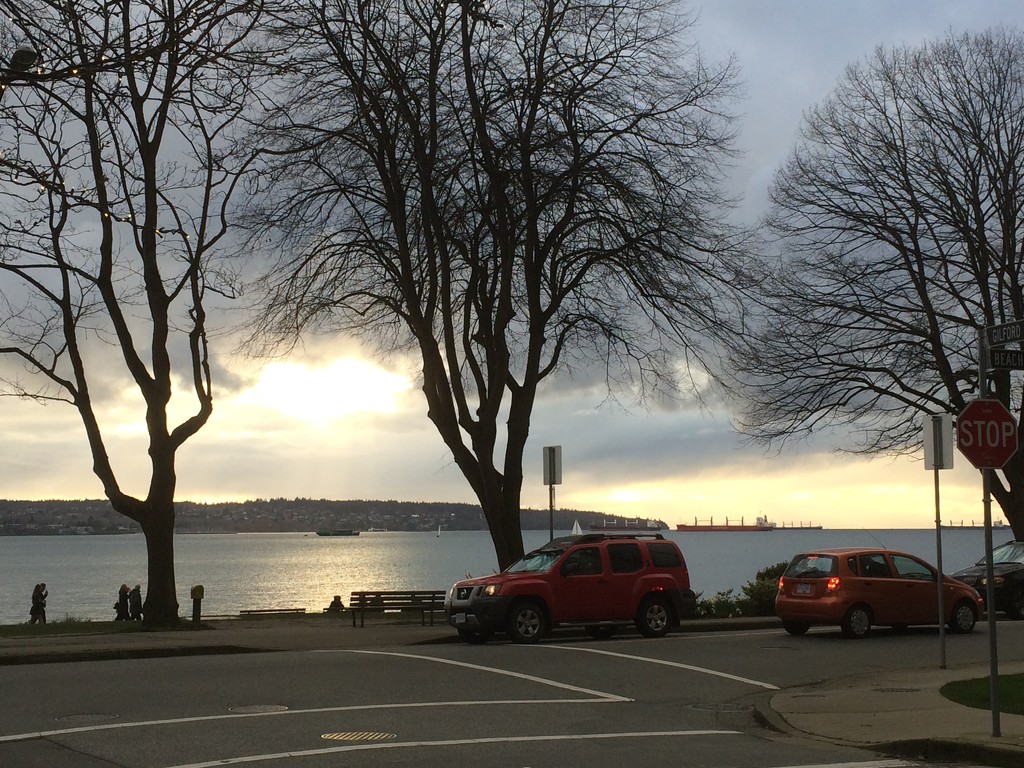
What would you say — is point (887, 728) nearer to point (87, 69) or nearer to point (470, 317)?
point (87, 69)

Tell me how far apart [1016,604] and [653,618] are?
11098 mm

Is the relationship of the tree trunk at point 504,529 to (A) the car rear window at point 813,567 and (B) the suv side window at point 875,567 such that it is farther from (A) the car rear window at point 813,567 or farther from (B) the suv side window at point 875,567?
(B) the suv side window at point 875,567

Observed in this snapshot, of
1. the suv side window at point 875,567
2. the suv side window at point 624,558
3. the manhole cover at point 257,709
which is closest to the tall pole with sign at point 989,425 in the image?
the manhole cover at point 257,709

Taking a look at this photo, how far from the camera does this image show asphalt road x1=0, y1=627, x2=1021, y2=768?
997cm

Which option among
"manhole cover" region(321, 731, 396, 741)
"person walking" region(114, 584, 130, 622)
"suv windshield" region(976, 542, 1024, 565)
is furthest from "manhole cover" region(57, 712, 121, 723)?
"person walking" region(114, 584, 130, 622)

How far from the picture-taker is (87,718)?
11.7 meters

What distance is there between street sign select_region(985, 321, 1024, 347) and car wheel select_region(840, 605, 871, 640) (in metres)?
11.7

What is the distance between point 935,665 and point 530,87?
14454 mm

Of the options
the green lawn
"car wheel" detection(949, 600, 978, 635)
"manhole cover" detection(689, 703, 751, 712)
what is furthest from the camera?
"car wheel" detection(949, 600, 978, 635)

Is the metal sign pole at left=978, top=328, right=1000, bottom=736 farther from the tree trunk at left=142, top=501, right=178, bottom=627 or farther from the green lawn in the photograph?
the tree trunk at left=142, top=501, right=178, bottom=627

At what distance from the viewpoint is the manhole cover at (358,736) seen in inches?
419

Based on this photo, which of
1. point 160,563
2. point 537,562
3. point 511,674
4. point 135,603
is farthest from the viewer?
point 135,603

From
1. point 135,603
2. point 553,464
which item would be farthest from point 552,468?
point 135,603

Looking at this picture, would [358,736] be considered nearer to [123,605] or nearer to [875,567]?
[875,567]
